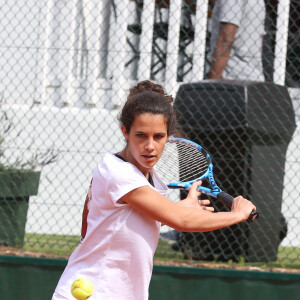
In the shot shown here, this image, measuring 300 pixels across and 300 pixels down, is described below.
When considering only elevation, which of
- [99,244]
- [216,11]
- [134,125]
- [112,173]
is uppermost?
[216,11]

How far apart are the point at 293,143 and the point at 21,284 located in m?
2.46

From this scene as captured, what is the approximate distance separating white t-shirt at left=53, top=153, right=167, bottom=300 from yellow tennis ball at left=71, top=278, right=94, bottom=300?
0.03 metres

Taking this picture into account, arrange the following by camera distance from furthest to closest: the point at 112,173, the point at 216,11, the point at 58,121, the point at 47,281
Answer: the point at 58,121, the point at 216,11, the point at 47,281, the point at 112,173

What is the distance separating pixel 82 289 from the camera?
8.60 feet

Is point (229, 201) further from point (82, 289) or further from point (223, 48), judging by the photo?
point (223, 48)

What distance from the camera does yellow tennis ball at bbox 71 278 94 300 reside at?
2619mm

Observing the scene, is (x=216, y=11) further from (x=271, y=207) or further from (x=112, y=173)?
(x=112, y=173)

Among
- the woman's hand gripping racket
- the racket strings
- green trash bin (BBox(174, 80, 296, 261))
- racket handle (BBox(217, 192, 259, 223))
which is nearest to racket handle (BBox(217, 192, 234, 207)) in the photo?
racket handle (BBox(217, 192, 259, 223))

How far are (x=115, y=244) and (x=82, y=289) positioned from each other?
20 cm

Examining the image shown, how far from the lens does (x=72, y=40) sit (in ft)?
20.6

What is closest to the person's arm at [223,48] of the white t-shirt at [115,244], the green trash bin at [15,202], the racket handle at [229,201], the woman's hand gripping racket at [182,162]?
the green trash bin at [15,202]

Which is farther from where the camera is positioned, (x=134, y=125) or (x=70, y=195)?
(x=70, y=195)

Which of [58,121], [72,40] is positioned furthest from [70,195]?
[72,40]

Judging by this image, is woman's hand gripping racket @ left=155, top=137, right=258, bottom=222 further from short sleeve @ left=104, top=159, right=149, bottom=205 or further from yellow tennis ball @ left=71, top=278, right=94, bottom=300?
yellow tennis ball @ left=71, top=278, right=94, bottom=300
